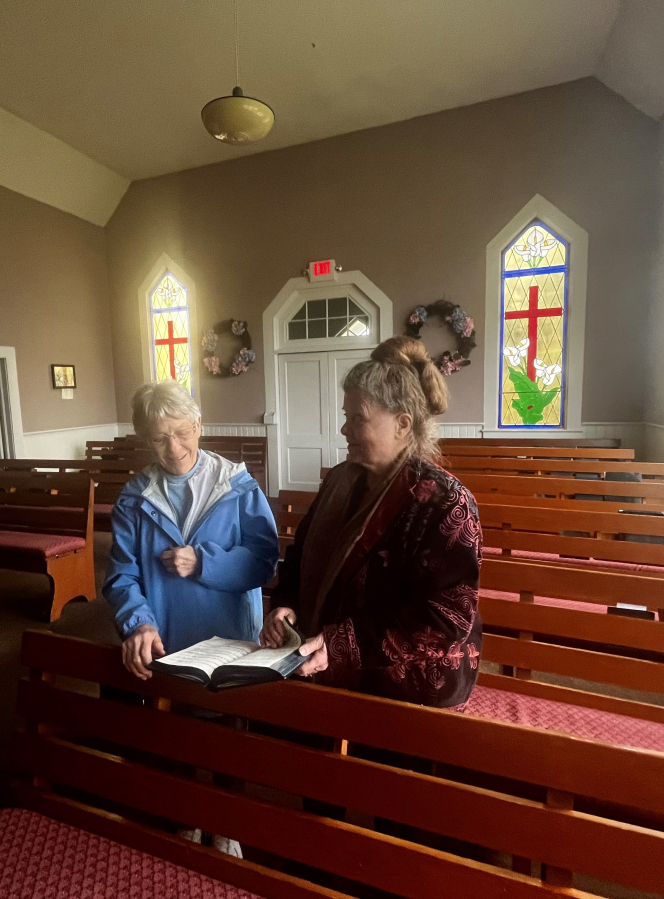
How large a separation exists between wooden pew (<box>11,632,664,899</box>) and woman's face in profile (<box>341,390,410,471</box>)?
18.0 inches

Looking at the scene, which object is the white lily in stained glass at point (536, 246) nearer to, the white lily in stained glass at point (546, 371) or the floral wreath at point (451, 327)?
the floral wreath at point (451, 327)

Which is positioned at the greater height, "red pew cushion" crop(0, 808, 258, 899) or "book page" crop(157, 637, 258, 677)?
"book page" crop(157, 637, 258, 677)

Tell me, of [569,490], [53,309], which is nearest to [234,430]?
[53,309]

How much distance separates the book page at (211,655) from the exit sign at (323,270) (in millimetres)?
5827

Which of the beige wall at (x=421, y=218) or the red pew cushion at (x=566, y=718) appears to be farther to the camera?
the beige wall at (x=421, y=218)

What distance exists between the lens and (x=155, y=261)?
7203 mm

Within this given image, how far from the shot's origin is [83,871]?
3.04ft

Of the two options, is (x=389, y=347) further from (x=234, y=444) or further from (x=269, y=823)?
(x=234, y=444)

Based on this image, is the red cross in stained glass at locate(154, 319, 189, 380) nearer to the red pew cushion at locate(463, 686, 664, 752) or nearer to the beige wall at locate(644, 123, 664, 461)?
the beige wall at locate(644, 123, 664, 461)

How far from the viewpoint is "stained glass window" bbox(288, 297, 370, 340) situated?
6.33 metres

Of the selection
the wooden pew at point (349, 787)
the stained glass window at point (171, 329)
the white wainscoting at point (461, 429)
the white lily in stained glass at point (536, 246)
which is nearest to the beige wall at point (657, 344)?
the white lily in stained glass at point (536, 246)

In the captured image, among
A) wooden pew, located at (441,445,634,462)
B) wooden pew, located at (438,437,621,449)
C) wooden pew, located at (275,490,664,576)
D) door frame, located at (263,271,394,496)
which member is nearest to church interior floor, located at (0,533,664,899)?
wooden pew, located at (275,490,664,576)

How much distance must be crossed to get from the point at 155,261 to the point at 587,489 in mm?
6570

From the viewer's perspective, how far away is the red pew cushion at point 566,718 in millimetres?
1247
